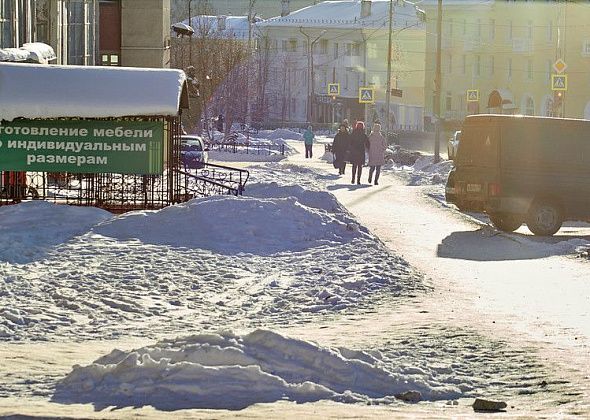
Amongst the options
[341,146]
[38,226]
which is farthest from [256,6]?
[38,226]

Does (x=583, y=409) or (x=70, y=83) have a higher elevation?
(x=70, y=83)

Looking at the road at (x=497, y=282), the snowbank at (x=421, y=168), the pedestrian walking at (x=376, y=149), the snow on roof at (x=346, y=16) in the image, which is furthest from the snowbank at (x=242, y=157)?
the snow on roof at (x=346, y=16)

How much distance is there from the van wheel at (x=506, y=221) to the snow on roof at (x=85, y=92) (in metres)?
5.28

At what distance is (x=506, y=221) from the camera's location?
24.5 metres

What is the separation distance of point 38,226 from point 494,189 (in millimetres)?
8037

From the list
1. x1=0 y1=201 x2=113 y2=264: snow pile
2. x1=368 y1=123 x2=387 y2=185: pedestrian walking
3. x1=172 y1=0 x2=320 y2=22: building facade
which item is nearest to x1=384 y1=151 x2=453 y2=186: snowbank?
x1=368 y1=123 x2=387 y2=185: pedestrian walking

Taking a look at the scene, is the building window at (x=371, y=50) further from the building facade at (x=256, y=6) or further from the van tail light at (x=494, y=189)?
the van tail light at (x=494, y=189)

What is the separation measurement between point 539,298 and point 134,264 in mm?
4259

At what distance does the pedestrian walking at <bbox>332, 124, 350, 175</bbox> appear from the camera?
133 ft

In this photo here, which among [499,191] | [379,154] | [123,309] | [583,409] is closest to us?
[583,409]

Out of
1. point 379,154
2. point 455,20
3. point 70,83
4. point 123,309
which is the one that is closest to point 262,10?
point 455,20

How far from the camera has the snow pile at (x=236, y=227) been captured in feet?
60.2

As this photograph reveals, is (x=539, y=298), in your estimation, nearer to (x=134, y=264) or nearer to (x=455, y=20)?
(x=134, y=264)

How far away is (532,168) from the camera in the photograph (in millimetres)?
23859
